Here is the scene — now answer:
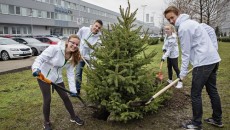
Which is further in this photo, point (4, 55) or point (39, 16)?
point (39, 16)

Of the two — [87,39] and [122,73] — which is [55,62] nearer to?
[122,73]

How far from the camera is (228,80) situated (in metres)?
7.26

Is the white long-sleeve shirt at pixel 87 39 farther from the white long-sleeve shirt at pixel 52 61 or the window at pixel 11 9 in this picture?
the window at pixel 11 9

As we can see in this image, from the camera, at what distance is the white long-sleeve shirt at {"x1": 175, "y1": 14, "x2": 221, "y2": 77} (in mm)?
3490

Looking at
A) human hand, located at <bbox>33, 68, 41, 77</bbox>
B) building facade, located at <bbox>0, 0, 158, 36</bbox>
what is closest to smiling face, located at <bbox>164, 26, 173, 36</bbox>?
human hand, located at <bbox>33, 68, 41, 77</bbox>

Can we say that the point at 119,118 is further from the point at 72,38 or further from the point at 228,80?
the point at 228,80

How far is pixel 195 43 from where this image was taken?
3.56 meters

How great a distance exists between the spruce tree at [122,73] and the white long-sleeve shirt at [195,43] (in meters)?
0.78

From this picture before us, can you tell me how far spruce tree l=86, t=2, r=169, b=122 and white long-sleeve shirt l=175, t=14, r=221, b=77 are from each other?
2.56ft

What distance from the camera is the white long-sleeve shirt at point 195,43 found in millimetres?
3490

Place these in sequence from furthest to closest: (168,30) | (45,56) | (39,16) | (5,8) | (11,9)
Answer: (39,16)
(11,9)
(5,8)
(168,30)
(45,56)

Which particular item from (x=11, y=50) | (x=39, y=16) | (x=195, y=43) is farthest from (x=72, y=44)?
(x=39, y=16)

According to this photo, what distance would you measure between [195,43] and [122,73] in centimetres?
122

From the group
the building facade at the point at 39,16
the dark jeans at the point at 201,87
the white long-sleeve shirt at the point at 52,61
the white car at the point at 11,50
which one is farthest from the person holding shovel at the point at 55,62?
the building facade at the point at 39,16
